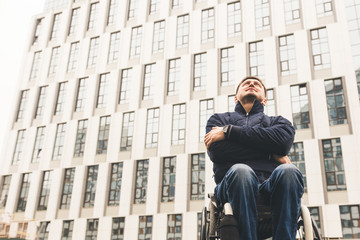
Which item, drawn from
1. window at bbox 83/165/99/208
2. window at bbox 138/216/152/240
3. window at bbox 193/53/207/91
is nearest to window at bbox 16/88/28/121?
window at bbox 83/165/99/208

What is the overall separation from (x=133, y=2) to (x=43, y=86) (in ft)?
33.7

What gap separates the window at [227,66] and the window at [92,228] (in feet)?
40.7

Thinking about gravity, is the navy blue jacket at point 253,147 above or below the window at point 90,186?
below

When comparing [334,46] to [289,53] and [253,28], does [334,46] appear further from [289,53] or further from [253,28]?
[253,28]

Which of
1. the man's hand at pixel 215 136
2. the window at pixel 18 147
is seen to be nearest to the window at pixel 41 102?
the window at pixel 18 147

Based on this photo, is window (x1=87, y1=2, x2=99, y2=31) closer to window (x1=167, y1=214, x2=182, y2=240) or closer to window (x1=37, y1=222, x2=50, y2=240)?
window (x1=37, y1=222, x2=50, y2=240)

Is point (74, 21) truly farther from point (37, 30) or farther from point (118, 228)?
point (118, 228)

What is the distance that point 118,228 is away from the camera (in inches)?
971

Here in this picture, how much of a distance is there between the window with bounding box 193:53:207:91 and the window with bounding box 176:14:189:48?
1624 millimetres

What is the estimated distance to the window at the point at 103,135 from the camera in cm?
2719

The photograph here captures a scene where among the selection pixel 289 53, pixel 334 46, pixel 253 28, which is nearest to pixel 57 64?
pixel 253 28

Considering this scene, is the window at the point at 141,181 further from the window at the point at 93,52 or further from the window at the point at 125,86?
the window at the point at 93,52

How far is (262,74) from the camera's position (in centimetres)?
2425

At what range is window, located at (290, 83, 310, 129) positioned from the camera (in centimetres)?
2205
